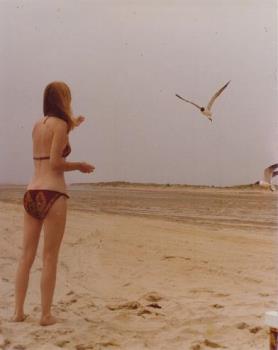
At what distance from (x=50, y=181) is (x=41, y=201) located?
0.30ft

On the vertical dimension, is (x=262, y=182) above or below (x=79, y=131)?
below

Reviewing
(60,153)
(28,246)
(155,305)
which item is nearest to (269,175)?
(155,305)

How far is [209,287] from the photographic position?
259cm

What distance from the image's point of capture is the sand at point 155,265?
2.31 meters

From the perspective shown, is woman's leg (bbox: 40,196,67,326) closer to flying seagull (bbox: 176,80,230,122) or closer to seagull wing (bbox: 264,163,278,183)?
flying seagull (bbox: 176,80,230,122)

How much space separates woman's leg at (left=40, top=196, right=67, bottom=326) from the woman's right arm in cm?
14

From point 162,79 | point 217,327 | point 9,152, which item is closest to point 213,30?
point 162,79

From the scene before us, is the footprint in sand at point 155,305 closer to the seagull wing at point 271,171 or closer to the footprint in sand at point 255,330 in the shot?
the footprint in sand at point 255,330

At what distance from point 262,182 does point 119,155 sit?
27.5 inches

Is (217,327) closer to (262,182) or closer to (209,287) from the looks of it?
(209,287)

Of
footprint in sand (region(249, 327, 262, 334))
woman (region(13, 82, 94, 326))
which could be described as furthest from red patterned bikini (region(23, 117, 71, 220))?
footprint in sand (region(249, 327, 262, 334))

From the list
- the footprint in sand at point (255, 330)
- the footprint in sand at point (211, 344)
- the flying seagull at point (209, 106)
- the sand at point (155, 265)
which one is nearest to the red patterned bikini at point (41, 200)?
the sand at point (155, 265)

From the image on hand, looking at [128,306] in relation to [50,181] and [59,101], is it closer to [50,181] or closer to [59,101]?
[50,181]

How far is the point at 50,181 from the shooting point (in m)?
2.26
